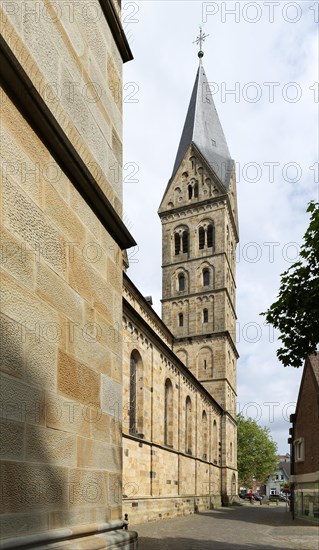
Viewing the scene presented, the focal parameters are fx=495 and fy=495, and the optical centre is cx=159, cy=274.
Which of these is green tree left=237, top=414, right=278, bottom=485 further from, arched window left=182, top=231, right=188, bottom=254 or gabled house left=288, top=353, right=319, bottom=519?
gabled house left=288, top=353, right=319, bottom=519

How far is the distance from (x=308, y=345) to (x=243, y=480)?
69831mm

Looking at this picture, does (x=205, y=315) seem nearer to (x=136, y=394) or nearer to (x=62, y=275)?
(x=136, y=394)

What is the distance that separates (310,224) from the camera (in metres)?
9.79

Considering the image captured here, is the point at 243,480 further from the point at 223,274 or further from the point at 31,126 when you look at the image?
the point at 31,126

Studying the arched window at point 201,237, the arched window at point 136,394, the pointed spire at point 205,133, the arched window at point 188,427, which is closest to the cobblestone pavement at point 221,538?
the arched window at point 136,394

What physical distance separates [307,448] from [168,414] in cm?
721

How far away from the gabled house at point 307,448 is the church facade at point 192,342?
19.9ft

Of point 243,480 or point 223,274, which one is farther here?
point 243,480

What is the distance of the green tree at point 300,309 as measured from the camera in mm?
9836

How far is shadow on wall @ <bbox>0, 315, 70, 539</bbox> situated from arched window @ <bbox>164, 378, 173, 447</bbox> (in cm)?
2331

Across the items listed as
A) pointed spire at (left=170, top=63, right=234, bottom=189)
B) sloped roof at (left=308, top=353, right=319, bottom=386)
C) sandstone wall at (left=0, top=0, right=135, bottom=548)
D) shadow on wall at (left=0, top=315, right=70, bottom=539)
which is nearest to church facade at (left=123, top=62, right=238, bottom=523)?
pointed spire at (left=170, top=63, right=234, bottom=189)

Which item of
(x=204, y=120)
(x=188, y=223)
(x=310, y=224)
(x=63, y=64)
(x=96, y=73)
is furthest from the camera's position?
(x=204, y=120)

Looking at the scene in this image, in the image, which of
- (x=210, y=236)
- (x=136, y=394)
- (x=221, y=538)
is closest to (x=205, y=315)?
(x=210, y=236)

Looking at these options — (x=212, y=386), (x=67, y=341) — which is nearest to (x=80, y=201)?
(x=67, y=341)
